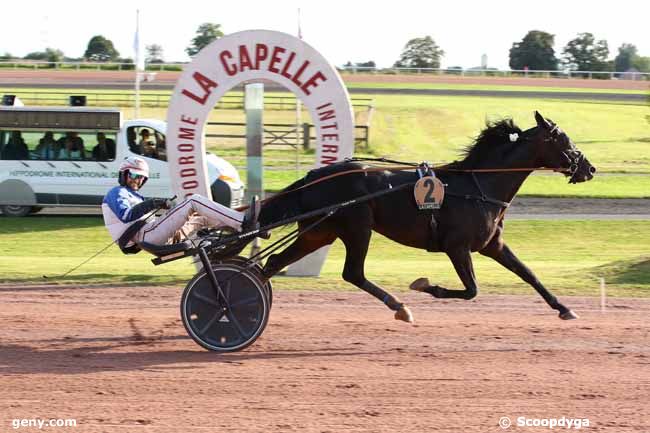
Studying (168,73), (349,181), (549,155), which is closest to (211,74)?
(349,181)

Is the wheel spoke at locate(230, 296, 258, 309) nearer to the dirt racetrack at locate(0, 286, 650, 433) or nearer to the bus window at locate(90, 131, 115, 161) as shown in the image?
the dirt racetrack at locate(0, 286, 650, 433)

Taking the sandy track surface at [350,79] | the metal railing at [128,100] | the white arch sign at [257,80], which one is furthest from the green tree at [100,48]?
the white arch sign at [257,80]

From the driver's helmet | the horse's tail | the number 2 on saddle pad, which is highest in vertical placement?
the driver's helmet

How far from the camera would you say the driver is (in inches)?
310

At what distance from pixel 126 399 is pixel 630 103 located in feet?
137

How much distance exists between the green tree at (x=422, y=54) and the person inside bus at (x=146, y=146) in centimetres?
5520

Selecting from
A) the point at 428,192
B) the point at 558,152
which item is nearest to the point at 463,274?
the point at 428,192

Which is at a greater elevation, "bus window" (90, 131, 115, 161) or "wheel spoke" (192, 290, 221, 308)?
"bus window" (90, 131, 115, 161)

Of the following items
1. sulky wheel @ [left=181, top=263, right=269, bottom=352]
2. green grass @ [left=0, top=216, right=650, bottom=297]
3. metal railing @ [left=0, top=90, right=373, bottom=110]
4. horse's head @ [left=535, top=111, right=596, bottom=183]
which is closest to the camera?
sulky wheel @ [left=181, top=263, right=269, bottom=352]

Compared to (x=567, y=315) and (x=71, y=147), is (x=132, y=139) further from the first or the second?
(x=567, y=315)

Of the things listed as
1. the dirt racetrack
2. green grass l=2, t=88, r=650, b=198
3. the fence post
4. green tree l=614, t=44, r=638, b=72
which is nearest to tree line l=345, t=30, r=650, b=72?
green tree l=614, t=44, r=638, b=72

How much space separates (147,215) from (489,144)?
3131mm

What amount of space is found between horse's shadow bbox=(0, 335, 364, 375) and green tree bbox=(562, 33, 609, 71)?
217 feet

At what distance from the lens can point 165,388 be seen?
6949mm
